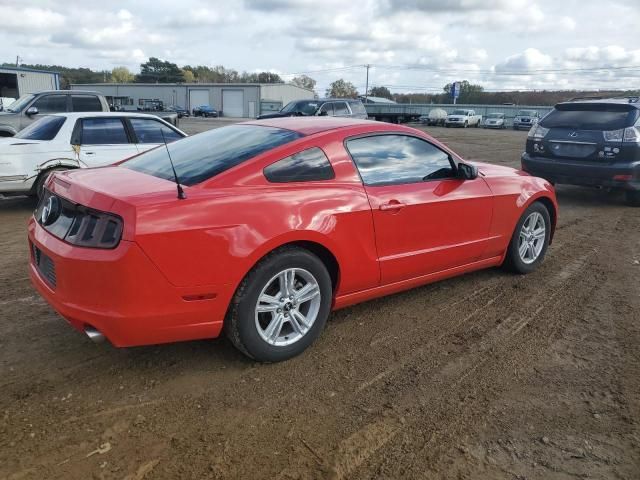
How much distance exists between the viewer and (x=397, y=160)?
419 centimetres

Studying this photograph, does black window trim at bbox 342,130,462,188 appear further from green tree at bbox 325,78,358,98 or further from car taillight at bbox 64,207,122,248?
green tree at bbox 325,78,358,98

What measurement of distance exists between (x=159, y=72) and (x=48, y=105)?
107 metres

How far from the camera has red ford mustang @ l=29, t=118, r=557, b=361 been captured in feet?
9.66

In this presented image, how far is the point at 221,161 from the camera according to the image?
11.6ft

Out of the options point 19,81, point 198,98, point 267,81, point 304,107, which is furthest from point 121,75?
point 304,107

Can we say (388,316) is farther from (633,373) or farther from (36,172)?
(36,172)

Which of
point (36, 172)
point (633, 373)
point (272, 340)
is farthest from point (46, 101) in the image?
point (633, 373)

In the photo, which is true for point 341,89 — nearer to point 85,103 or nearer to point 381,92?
point 381,92

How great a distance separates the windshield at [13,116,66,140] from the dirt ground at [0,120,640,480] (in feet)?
13.2

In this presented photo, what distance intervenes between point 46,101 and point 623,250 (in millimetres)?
11367

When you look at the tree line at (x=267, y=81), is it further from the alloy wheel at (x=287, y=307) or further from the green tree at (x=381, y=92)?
the alloy wheel at (x=287, y=307)

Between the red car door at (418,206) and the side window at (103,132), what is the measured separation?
5.45m

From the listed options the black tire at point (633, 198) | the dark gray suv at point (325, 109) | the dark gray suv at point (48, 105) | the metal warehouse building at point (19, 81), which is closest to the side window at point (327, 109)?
the dark gray suv at point (325, 109)

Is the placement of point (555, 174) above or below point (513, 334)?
above
